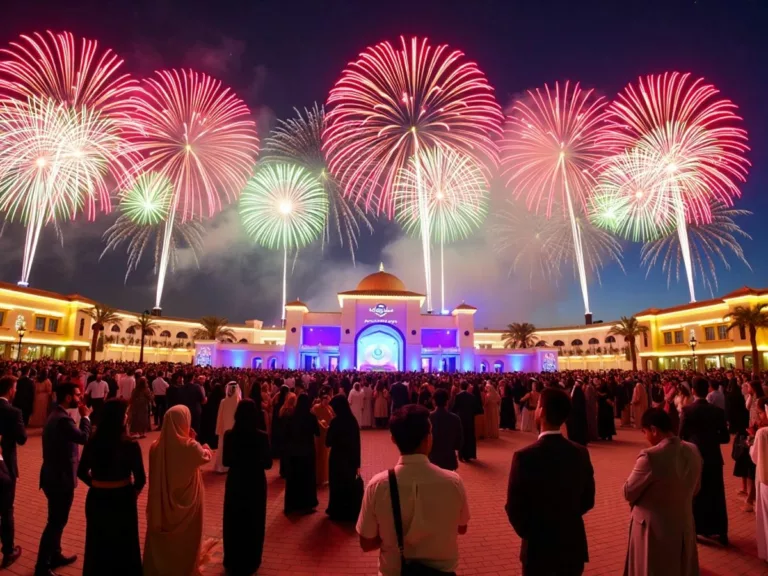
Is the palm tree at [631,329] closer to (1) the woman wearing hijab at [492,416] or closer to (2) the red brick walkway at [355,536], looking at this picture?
(1) the woman wearing hijab at [492,416]

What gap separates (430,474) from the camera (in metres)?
2.45

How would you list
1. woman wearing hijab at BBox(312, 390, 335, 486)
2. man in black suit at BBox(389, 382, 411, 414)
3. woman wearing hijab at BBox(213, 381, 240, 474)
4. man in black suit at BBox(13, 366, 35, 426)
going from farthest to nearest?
man in black suit at BBox(389, 382, 411, 414) < man in black suit at BBox(13, 366, 35, 426) < woman wearing hijab at BBox(213, 381, 240, 474) < woman wearing hijab at BBox(312, 390, 335, 486)

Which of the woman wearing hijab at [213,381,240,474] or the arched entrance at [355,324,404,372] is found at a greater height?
the arched entrance at [355,324,404,372]

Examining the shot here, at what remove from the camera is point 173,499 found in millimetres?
4102

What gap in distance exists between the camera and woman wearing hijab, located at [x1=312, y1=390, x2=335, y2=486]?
25.5ft

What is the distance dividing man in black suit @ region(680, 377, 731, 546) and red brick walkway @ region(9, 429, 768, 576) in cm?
27

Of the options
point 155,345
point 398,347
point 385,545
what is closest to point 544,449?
point 385,545

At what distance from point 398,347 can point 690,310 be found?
1117 inches

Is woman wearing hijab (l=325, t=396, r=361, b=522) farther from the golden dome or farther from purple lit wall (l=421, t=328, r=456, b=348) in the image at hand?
the golden dome

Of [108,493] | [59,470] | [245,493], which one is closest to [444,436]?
[245,493]

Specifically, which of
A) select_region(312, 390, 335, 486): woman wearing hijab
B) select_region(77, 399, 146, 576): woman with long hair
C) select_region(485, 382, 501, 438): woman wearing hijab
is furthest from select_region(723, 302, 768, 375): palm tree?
select_region(77, 399, 146, 576): woman with long hair

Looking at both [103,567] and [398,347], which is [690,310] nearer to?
[398,347]

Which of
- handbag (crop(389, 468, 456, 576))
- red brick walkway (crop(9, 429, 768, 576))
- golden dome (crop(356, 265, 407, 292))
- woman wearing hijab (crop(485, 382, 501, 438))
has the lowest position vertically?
red brick walkway (crop(9, 429, 768, 576))

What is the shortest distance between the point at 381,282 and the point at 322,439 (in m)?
44.8
